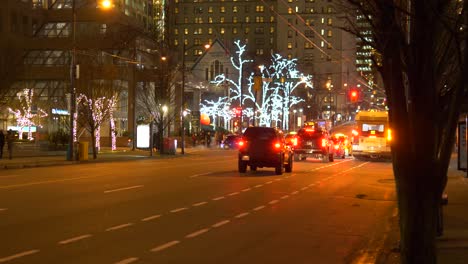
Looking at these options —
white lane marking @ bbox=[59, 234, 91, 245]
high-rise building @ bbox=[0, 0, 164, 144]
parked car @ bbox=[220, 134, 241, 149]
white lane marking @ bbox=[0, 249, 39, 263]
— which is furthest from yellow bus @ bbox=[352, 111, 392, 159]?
white lane marking @ bbox=[0, 249, 39, 263]

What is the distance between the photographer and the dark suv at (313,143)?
41.9m

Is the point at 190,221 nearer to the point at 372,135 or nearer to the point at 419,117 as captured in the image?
the point at 419,117

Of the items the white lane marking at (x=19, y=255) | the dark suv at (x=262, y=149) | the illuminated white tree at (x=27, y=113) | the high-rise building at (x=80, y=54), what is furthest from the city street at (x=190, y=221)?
the illuminated white tree at (x=27, y=113)

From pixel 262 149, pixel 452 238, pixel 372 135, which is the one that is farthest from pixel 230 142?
pixel 452 238

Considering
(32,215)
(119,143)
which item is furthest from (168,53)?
(32,215)

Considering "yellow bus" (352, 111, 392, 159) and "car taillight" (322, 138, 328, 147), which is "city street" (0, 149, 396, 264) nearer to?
"car taillight" (322, 138, 328, 147)

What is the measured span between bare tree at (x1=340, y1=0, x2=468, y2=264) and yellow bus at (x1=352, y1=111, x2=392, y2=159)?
3884cm

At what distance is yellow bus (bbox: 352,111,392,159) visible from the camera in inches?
1796

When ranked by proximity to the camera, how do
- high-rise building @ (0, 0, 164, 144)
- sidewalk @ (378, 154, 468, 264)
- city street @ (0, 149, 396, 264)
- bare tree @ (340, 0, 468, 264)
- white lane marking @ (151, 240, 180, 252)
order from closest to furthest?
bare tree @ (340, 0, 468, 264) → sidewalk @ (378, 154, 468, 264) → city street @ (0, 149, 396, 264) → white lane marking @ (151, 240, 180, 252) → high-rise building @ (0, 0, 164, 144)

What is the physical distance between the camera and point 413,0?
6.82 metres

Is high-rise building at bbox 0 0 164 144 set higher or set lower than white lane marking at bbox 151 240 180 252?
higher

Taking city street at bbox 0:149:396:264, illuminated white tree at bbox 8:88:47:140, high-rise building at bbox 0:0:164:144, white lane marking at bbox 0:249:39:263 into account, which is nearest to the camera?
white lane marking at bbox 0:249:39:263

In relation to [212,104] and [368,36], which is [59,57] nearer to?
[212,104]

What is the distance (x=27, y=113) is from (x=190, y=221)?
1884 inches
